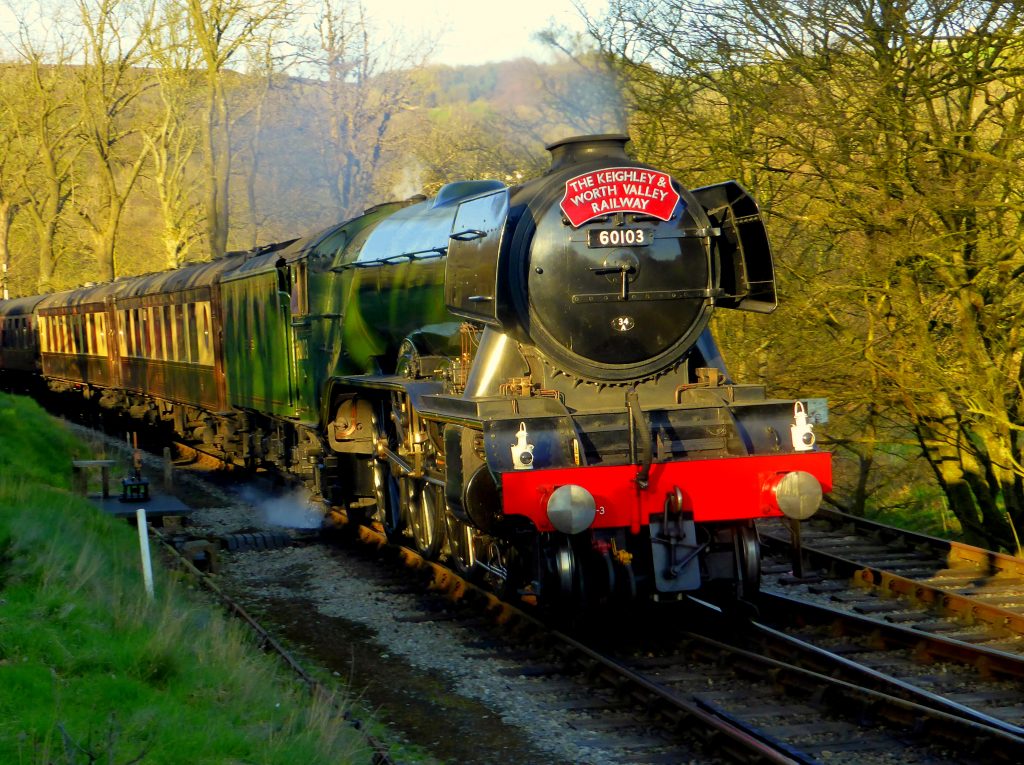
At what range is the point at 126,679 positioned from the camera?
17.5 ft

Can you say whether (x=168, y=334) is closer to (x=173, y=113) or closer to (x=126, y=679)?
(x=173, y=113)

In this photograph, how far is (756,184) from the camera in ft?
41.0

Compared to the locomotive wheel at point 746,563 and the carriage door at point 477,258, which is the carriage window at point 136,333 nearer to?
the carriage door at point 477,258

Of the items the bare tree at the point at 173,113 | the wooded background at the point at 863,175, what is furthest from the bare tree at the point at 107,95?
the wooded background at the point at 863,175

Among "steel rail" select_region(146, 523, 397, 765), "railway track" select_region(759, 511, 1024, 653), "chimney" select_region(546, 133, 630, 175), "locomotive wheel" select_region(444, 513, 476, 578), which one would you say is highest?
"chimney" select_region(546, 133, 630, 175)

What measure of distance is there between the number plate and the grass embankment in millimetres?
3151

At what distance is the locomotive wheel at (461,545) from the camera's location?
8250mm

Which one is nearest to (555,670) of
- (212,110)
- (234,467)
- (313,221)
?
(234,467)

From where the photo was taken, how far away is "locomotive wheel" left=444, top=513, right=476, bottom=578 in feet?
27.1

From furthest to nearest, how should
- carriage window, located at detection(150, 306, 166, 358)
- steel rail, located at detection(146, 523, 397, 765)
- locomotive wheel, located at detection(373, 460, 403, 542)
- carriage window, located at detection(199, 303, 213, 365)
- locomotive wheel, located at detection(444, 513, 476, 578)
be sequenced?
carriage window, located at detection(150, 306, 166, 358)
carriage window, located at detection(199, 303, 213, 365)
locomotive wheel, located at detection(373, 460, 403, 542)
locomotive wheel, located at detection(444, 513, 476, 578)
steel rail, located at detection(146, 523, 397, 765)

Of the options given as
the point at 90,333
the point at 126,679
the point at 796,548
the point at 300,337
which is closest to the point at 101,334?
the point at 90,333

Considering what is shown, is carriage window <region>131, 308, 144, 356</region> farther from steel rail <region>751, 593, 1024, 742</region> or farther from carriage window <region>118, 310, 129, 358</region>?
steel rail <region>751, 593, 1024, 742</region>

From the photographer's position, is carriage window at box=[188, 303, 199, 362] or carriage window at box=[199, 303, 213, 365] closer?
carriage window at box=[199, 303, 213, 365]

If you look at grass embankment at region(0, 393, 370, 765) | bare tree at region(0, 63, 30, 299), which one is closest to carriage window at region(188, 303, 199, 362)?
grass embankment at region(0, 393, 370, 765)
